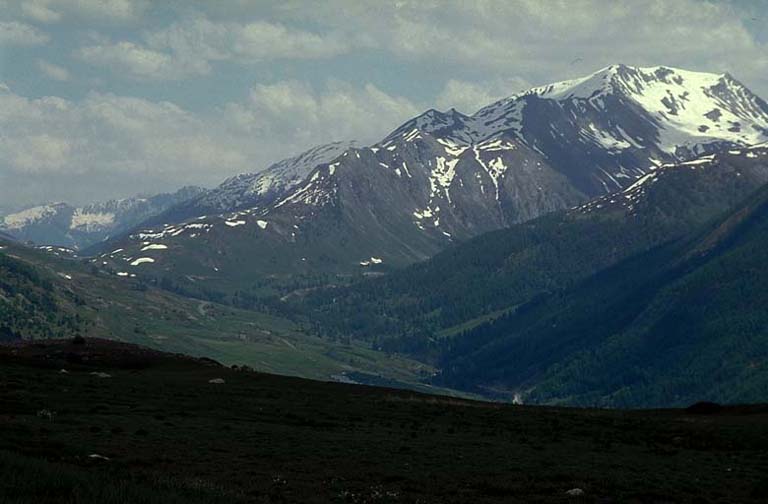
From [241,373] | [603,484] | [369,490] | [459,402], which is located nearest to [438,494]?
[369,490]

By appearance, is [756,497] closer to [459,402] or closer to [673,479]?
[673,479]

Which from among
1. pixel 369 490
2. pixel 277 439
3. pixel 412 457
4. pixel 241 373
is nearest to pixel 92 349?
pixel 241 373

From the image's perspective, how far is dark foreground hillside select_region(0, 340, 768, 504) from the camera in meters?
45.0

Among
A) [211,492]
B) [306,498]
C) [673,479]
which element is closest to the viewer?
[211,492]

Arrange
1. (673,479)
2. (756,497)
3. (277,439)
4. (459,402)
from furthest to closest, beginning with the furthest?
(459,402), (277,439), (673,479), (756,497)

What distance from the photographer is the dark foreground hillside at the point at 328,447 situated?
148 ft

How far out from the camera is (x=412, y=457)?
200ft

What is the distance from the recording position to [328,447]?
6338 centimetres

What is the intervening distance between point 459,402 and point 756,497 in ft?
207

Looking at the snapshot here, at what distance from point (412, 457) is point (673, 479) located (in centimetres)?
1682

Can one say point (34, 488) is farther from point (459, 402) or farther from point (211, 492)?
point (459, 402)

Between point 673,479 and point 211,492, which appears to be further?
point 673,479

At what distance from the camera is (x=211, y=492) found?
121 ft

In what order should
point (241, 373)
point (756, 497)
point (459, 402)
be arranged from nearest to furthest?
point (756, 497) → point (459, 402) → point (241, 373)
